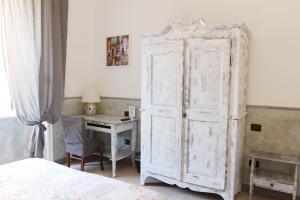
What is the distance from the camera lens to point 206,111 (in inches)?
108

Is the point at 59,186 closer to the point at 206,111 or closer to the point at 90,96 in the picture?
the point at 206,111

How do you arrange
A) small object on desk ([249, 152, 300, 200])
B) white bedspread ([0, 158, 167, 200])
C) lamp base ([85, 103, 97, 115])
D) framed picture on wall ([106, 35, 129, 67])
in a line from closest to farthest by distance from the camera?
white bedspread ([0, 158, 167, 200]) < small object on desk ([249, 152, 300, 200]) < framed picture on wall ([106, 35, 129, 67]) < lamp base ([85, 103, 97, 115])

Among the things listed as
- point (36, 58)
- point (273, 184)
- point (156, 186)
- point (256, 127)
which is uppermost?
point (36, 58)

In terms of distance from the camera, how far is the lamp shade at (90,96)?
406cm

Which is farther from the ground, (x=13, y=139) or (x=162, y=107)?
(x=162, y=107)

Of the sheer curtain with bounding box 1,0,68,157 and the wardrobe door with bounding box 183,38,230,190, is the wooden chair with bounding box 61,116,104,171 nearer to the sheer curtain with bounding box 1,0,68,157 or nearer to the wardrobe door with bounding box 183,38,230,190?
the sheer curtain with bounding box 1,0,68,157

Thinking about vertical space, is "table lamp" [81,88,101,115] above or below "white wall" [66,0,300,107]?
below

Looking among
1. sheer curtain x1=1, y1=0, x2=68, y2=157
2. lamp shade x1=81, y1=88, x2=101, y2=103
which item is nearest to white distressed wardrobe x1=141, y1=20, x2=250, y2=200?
lamp shade x1=81, y1=88, x2=101, y2=103

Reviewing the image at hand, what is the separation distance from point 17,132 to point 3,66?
972 millimetres

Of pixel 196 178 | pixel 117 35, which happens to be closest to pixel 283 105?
pixel 196 178

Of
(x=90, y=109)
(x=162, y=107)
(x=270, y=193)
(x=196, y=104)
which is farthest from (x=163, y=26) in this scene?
(x=270, y=193)

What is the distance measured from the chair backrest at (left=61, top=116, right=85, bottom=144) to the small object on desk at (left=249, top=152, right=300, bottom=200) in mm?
2215

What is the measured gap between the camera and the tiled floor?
2.95 metres

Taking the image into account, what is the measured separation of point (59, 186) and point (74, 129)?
183cm
